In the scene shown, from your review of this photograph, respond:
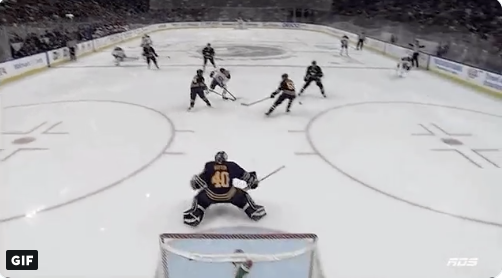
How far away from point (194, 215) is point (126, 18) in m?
19.7

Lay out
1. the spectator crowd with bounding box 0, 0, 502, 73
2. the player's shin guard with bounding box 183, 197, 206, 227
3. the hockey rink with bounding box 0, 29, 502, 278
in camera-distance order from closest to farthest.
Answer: the hockey rink with bounding box 0, 29, 502, 278 < the player's shin guard with bounding box 183, 197, 206, 227 < the spectator crowd with bounding box 0, 0, 502, 73

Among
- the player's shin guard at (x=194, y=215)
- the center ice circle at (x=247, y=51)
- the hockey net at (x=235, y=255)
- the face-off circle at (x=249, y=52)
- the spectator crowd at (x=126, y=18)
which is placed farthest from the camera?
the center ice circle at (x=247, y=51)

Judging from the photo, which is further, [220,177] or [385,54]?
[385,54]

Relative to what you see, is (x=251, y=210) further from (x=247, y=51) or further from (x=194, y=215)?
(x=247, y=51)

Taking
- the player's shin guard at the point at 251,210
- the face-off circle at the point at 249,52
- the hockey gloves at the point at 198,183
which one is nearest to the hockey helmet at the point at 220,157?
the hockey gloves at the point at 198,183

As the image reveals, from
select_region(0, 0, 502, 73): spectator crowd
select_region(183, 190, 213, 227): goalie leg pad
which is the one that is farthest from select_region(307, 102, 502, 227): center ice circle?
select_region(0, 0, 502, 73): spectator crowd

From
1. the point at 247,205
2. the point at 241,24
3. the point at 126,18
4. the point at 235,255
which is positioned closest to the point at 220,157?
the point at 247,205

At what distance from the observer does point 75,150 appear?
4191 mm

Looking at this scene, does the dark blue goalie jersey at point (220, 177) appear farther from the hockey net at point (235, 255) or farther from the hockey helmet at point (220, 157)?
the hockey net at point (235, 255)

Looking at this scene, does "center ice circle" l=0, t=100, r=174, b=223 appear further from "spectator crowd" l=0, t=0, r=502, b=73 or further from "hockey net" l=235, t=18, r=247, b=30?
"hockey net" l=235, t=18, r=247, b=30

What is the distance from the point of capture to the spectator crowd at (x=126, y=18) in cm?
984

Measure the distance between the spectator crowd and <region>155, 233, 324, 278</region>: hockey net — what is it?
13.4 ft

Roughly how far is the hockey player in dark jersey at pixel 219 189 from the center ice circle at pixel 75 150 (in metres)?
1.00

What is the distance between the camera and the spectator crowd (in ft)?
32.3
